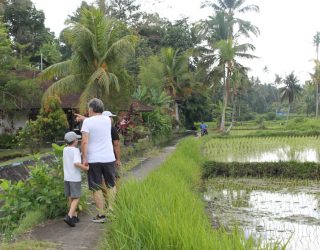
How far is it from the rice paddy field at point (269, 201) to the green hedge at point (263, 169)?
0.10ft

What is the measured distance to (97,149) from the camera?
5.84m

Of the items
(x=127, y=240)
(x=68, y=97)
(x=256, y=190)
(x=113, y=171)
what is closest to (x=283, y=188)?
(x=256, y=190)

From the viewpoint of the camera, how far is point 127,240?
4.20 metres

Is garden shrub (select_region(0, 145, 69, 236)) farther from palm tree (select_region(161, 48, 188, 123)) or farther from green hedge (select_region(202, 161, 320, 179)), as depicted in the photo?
palm tree (select_region(161, 48, 188, 123))

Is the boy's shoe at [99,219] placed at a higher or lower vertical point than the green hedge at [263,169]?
higher

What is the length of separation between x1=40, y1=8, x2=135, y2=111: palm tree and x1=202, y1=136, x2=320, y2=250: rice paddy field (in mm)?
4798

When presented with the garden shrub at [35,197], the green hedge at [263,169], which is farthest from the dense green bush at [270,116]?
the garden shrub at [35,197]

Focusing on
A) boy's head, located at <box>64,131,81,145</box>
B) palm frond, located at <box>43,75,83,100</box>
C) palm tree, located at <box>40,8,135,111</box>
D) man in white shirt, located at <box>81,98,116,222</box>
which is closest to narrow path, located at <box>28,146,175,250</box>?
man in white shirt, located at <box>81,98,116,222</box>

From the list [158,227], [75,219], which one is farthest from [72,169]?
[158,227]

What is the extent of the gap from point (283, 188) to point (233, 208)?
2906 millimetres

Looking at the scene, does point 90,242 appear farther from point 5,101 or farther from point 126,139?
point 126,139

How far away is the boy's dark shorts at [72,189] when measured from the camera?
6086 millimetres

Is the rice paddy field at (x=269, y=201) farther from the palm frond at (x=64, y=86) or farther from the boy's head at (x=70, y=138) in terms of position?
the palm frond at (x=64, y=86)

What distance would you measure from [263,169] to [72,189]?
8.90m
